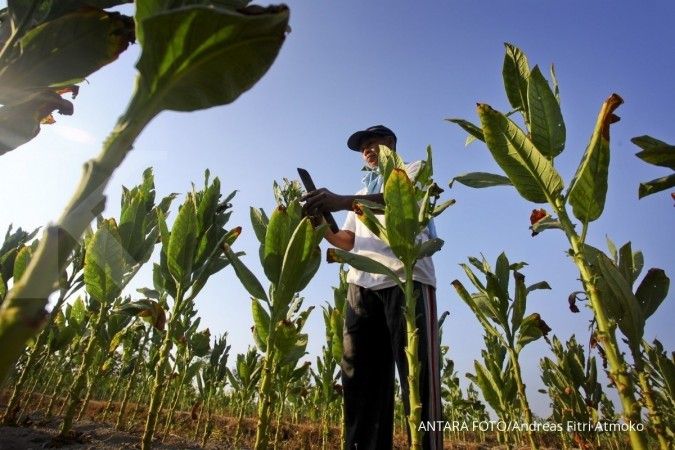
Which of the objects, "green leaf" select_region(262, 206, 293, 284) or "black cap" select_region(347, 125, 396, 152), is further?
"black cap" select_region(347, 125, 396, 152)

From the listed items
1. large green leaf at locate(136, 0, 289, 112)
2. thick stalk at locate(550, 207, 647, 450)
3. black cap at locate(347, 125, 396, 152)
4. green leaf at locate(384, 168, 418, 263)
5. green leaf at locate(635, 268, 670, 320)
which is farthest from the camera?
black cap at locate(347, 125, 396, 152)

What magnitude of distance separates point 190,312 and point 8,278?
2.10 metres

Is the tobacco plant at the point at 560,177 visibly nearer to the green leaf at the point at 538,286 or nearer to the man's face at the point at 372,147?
the green leaf at the point at 538,286

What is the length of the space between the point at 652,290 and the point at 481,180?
972 millimetres

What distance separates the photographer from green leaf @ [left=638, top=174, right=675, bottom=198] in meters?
1.62

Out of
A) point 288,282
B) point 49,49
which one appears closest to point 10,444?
point 288,282

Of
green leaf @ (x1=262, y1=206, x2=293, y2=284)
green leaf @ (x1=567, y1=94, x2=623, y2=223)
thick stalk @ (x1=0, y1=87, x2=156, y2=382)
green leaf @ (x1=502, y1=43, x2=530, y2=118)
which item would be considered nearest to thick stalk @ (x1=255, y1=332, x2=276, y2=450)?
green leaf @ (x1=262, y1=206, x2=293, y2=284)

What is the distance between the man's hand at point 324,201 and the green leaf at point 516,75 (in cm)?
111

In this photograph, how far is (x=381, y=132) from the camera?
10.6 ft

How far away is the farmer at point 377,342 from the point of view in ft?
7.27

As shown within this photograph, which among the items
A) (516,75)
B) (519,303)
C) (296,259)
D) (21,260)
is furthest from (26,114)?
(519,303)

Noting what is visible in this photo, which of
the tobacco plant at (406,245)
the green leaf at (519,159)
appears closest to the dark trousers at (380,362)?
the tobacco plant at (406,245)

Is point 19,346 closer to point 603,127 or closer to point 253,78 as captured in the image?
point 253,78

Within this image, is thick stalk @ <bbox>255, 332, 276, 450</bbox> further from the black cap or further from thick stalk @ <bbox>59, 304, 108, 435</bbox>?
the black cap
